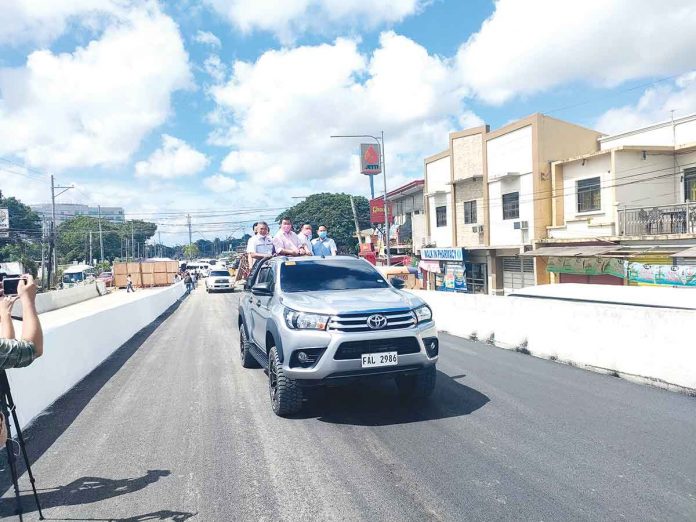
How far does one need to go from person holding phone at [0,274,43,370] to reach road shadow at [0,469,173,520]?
132 cm

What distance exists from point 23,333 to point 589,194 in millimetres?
23544

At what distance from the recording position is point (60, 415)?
245 inches

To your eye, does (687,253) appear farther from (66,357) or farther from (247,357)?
(66,357)

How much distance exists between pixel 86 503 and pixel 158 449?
3.54 feet

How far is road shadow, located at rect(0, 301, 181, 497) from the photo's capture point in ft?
15.7

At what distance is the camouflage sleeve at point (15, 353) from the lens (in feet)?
10.1

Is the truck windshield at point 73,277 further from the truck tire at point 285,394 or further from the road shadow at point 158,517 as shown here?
the road shadow at point 158,517

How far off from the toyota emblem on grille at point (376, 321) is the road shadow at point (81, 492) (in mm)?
2341

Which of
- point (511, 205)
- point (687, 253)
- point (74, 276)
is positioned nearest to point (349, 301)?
point (687, 253)

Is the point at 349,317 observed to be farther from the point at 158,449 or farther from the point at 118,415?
the point at 118,415

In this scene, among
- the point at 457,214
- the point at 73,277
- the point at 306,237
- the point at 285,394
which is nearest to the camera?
the point at 285,394

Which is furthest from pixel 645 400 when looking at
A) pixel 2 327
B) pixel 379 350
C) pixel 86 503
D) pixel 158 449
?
pixel 2 327

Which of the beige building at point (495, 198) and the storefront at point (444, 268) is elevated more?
the beige building at point (495, 198)

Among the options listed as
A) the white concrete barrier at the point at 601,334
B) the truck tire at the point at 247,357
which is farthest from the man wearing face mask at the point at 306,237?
the white concrete barrier at the point at 601,334
